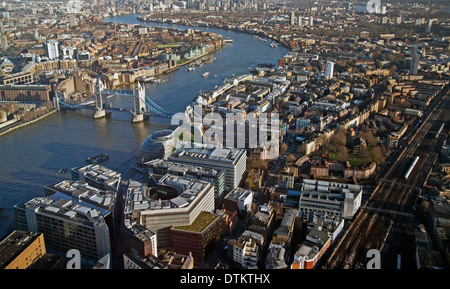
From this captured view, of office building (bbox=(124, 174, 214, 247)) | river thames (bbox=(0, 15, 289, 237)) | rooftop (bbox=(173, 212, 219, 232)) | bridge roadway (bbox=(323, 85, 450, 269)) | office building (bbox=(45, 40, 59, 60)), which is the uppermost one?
office building (bbox=(45, 40, 59, 60))

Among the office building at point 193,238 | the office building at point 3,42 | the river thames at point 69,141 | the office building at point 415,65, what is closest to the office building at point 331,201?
the office building at point 193,238

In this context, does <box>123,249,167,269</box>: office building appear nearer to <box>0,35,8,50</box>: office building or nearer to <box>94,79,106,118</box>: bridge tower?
<box>94,79,106,118</box>: bridge tower

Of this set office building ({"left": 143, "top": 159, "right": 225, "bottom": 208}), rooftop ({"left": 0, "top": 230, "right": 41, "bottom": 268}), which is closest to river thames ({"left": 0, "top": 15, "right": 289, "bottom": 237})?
rooftop ({"left": 0, "top": 230, "right": 41, "bottom": 268})

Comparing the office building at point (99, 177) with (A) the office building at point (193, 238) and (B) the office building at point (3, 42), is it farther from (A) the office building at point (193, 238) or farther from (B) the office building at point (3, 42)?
(B) the office building at point (3, 42)

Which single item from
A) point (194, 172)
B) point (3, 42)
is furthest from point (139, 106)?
point (3, 42)

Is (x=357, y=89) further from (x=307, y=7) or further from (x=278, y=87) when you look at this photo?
(x=307, y=7)

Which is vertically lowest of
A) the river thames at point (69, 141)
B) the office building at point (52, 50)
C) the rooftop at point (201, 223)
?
the river thames at point (69, 141)
